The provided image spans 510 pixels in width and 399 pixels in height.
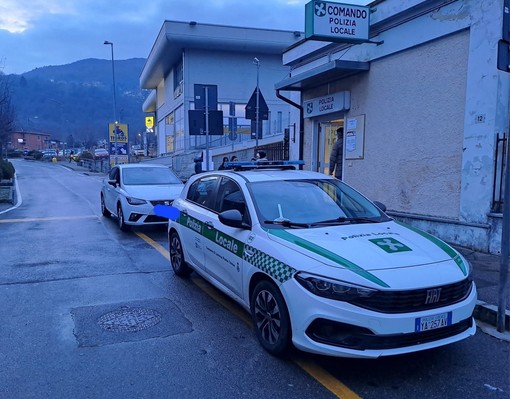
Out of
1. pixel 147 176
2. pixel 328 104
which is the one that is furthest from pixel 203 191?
pixel 328 104

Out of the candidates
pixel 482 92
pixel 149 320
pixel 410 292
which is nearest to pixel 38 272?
pixel 149 320

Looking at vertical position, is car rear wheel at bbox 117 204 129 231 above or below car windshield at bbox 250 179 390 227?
below

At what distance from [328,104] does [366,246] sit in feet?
26.4

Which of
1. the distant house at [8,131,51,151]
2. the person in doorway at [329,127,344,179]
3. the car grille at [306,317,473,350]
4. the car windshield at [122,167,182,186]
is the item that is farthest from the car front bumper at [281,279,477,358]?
the distant house at [8,131,51,151]

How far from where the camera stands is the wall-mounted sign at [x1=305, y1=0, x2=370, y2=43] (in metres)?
Answer: 8.84

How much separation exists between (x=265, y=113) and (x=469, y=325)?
9.42 metres

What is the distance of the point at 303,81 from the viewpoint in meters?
11.7

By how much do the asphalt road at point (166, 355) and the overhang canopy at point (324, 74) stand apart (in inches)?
238

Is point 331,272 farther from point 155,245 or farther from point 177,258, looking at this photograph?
point 155,245

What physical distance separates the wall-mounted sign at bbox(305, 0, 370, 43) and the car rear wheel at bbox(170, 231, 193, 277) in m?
5.05

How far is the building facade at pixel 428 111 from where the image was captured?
7.13m

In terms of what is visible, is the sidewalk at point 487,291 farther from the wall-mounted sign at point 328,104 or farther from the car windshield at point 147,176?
the car windshield at point 147,176

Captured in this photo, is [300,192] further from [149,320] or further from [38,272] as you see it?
[38,272]

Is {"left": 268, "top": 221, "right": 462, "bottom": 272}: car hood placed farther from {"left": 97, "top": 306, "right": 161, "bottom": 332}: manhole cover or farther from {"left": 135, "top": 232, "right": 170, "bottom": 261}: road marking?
{"left": 135, "top": 232, "right": 170, "bottom": 261}: road marking
